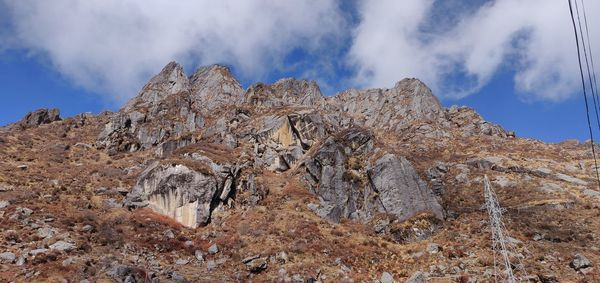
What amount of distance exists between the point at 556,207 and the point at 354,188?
19.2 meters

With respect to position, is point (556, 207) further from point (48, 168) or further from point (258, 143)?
point (48, 168)

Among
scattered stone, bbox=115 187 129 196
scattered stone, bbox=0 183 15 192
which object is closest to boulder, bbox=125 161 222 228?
scattered stone, bbox=115 187 129 196

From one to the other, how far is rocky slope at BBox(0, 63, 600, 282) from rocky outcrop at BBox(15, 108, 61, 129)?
6163mm

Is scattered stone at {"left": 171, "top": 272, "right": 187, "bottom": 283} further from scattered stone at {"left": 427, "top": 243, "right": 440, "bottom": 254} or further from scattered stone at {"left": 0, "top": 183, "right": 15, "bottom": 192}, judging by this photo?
scattered stone at {"left": 0, "top": 183, "right": 15, "bottom": 192}

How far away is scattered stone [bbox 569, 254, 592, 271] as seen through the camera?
31328 mm

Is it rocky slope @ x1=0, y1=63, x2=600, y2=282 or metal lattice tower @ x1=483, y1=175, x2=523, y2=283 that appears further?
rocky slope @ x1=0, y1=63, x2=600, y2=282

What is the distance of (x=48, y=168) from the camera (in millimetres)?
54031

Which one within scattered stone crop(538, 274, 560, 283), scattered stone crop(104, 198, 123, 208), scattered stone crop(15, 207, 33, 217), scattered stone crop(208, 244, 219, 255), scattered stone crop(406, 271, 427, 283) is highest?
scattered stone crop(104, 198, 123, 208)

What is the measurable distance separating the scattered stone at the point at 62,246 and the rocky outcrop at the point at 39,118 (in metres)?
53.3

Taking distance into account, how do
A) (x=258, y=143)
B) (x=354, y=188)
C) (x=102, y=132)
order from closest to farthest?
1. (x=354, y=188)
2. (x=258, y=143)
3. (x=102, y=132)

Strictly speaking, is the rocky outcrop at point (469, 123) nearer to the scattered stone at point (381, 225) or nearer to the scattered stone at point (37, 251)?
the scattered stone at point (381, 225)

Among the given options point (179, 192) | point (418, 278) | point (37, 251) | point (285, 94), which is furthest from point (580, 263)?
point (285, 94)

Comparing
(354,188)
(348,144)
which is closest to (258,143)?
(348,144)

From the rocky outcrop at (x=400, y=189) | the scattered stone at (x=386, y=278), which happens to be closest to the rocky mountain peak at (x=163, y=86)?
the rocky outcrop at (x=400, y=189)
